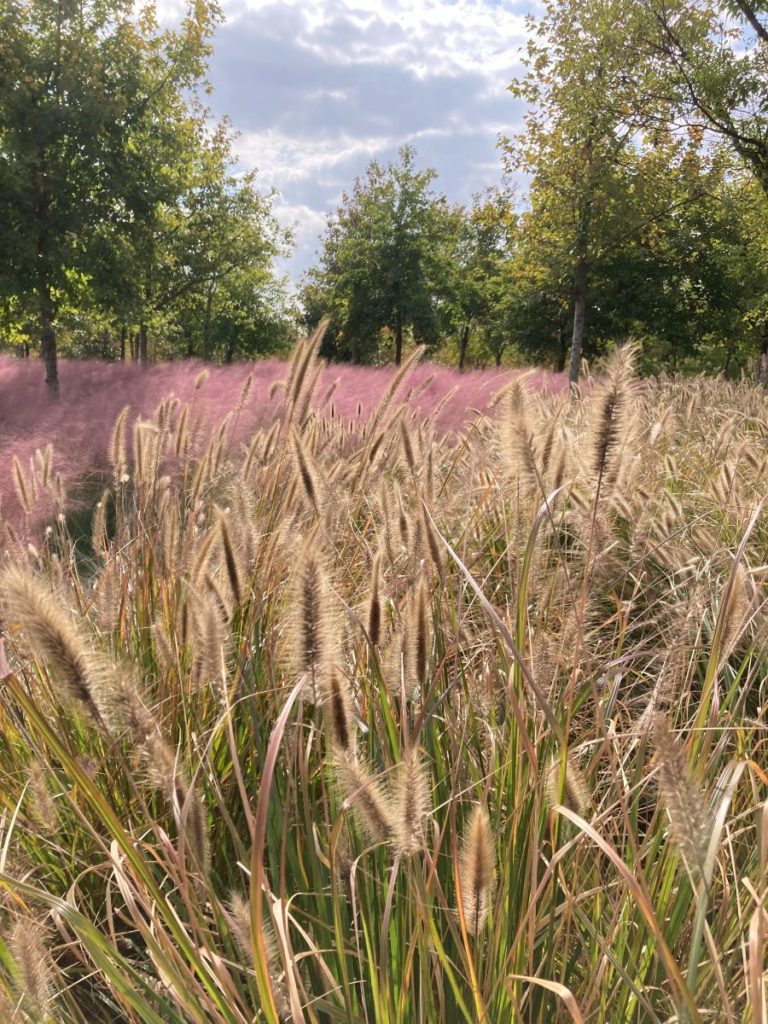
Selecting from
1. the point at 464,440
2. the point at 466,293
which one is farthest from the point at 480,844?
the point at 466,293

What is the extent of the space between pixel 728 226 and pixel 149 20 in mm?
12174

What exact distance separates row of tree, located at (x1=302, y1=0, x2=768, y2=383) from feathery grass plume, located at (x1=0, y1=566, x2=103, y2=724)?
11.1 metres

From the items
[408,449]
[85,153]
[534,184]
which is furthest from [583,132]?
[408,449]

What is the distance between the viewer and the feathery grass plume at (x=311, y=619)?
88 cm

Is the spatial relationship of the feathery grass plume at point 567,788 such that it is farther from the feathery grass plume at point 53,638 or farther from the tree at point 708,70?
the tree at point 708,70

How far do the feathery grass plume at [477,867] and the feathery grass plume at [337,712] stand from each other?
0.20 m

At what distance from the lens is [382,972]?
0.83m

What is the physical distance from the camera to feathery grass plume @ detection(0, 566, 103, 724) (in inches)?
29.9

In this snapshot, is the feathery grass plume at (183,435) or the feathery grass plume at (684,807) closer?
the feathery grass plume at (684,807)

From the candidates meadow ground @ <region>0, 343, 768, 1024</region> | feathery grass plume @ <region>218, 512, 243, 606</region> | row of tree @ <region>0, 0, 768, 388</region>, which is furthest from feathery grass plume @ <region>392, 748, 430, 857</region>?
row of tree @ <region>0, 0, 768, 388</region>

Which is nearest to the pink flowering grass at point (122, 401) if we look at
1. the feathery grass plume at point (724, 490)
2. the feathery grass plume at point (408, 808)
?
the feathery grass plume at point (724, 490)

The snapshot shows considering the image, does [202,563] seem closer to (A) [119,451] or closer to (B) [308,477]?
(B) [308,477]

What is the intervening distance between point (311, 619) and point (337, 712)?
0.41ft

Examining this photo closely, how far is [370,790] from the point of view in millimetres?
812
